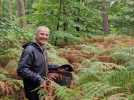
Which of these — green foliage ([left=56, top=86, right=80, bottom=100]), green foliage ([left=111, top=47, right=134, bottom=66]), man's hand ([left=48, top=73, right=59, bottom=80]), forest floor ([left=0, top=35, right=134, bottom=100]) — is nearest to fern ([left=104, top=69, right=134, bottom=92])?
man's hand ([left=48, top=73, right=59, bottom=80])

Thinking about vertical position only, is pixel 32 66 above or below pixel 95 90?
above

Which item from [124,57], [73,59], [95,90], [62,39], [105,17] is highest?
[95,90]

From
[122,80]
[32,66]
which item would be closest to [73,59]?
[122,80]

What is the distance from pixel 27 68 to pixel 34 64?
0.19 metres

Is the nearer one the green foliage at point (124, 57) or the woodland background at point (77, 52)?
the woodland background at point (77, 52)

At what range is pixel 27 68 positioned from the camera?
5.62 meters

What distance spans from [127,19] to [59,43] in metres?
7.54

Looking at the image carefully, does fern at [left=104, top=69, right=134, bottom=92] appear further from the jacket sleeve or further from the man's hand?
the jacket sleeve

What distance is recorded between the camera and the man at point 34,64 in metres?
5.62

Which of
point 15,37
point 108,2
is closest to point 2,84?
point 15,37

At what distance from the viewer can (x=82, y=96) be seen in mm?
5578

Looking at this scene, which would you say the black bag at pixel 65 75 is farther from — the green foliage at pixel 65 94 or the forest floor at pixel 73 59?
the forest floor at pixel 73 59

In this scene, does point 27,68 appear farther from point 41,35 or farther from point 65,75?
point 65,75

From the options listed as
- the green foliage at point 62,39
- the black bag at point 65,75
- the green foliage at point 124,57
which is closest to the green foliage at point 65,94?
the black bag at point 65,75
